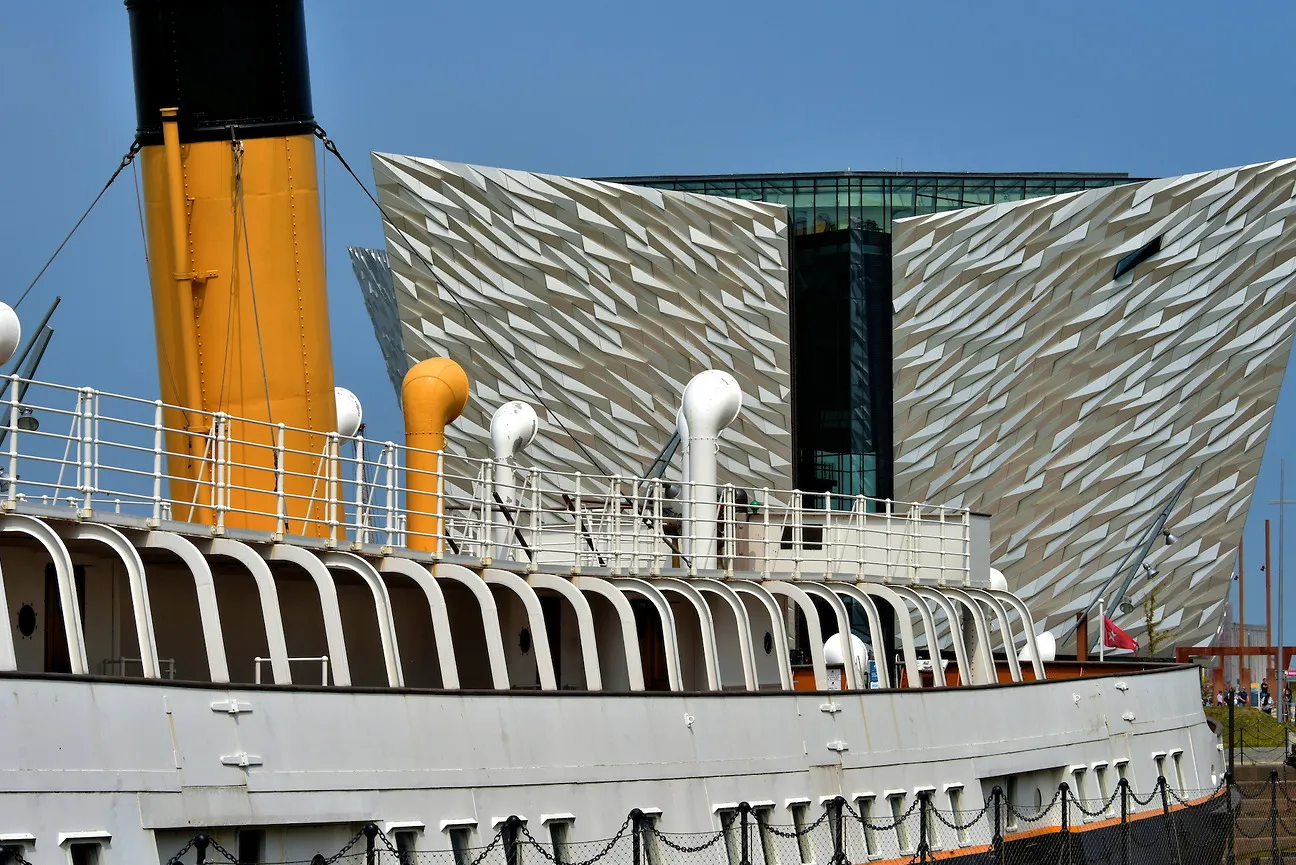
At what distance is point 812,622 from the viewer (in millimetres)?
17156

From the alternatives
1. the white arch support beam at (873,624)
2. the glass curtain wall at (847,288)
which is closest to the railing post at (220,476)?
the white arch support beam at (873,624)

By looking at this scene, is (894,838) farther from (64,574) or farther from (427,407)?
(64,574)

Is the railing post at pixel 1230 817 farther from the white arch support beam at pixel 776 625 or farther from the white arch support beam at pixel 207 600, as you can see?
the white arch support beam at pixel 207 600

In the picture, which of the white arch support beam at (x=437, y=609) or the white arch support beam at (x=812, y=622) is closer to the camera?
the white arch support beam at (x=437, y=609)

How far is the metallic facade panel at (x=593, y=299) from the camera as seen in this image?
46.8m

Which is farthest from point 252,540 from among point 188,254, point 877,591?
point 877,591

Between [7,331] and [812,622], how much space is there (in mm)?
8483

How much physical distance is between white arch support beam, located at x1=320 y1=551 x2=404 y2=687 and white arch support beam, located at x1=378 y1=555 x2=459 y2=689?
378 millimetres

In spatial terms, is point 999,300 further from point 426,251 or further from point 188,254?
point 188,254

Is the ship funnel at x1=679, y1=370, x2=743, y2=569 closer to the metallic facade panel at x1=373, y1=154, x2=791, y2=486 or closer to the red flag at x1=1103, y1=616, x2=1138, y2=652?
A: the red flag at x1=1103, y1=616, x2=1138, y2=652

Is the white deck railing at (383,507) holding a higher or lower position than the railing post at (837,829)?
higher

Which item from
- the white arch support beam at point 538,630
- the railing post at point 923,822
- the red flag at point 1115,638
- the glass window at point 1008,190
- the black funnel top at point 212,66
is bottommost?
the railing post at point 923,822

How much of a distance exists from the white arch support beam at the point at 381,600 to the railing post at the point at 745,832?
2.71 meters

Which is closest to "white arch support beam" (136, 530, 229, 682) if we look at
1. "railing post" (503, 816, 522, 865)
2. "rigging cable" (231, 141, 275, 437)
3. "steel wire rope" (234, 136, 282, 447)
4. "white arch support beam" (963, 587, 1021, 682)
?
"railing post" (503, 816, 522, 865)
